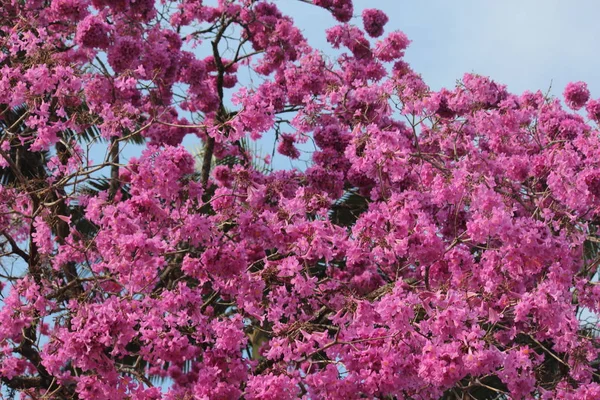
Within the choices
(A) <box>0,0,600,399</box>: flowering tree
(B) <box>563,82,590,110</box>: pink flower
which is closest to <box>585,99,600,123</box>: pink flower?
(B) <box>563,82,590,110</box>: pink flower

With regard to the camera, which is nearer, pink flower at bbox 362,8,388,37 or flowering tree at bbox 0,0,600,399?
flowering tree at bbox 0,0,600,399

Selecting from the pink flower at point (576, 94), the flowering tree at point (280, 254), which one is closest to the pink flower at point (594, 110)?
the pink flower at point (576, 94)

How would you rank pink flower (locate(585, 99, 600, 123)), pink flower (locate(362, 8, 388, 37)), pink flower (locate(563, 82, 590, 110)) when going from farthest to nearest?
pink flower (locate(362, 8, 388, 37)) → pink flower (locate(563, 82, 590, 110)) → pink flower (locate(585, 99, 600, 123))

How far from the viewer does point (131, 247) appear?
6020mm

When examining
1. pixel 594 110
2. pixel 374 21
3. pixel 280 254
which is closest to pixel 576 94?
pixel 594 110

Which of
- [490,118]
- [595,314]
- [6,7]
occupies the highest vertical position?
[6,7]

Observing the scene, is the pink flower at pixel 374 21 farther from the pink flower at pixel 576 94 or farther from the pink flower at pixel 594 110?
the pink flower at pixel 594 110

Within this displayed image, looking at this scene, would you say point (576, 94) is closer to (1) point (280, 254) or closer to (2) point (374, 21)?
(2) point (374, 21)

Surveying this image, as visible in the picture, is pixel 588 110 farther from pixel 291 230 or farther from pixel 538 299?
pixel 291 230

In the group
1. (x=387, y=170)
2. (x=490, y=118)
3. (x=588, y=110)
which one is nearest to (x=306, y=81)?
(x=490, y=118)

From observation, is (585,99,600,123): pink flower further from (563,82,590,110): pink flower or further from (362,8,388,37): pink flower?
(362,8,388,37): pink flower

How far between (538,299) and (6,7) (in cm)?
672

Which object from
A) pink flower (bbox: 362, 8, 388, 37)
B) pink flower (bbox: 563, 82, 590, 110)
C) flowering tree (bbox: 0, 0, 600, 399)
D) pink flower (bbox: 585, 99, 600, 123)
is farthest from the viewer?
pink flower (bbox: 362, 8, 388, 37)

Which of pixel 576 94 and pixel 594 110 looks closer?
pixel 594 110
